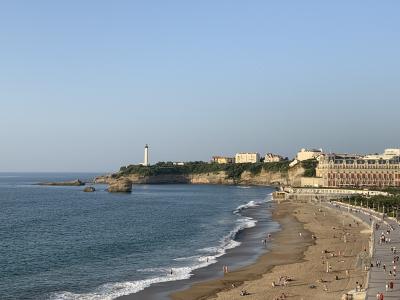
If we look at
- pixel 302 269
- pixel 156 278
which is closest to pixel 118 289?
pixel 156 278

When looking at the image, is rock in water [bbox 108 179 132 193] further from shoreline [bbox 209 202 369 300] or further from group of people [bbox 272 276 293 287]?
group of people [bbox 272 276 293 287]

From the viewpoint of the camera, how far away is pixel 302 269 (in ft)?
153

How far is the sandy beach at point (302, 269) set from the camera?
38250 millimetres

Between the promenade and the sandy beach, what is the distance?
154 cm

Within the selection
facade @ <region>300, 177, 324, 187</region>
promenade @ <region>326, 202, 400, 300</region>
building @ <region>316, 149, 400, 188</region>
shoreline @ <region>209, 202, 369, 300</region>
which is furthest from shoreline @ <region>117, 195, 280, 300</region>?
facade @ <region>300, 177, 324, 187</region>

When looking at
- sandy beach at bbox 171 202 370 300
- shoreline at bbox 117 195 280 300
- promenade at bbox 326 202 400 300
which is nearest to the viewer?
promenade at bbox 326 202 400 300

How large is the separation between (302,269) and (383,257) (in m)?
6.67

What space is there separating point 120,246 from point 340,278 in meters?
27.3

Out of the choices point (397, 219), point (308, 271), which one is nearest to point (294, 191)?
point (397, 219)

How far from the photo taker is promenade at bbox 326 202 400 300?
32725mm

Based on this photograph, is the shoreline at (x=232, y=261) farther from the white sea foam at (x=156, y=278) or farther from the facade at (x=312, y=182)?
the facade at (x=312, y=182)

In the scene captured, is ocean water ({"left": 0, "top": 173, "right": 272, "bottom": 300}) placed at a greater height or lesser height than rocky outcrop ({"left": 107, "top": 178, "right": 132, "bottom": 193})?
lesser

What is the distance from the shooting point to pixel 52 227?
257ft

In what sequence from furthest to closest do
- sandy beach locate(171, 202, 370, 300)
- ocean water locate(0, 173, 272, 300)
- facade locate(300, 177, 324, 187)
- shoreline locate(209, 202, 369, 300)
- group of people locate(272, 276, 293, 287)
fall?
1. facade locate(300, 177, 324, 187)
2. ocean water locate(0, 173, 272, 300)
3. group of people locate(272, 276, 293, 287)
4. sandy beach locate(171, 202, 370, 300)
5. shoreline locate(209, 202, 369, 300)
